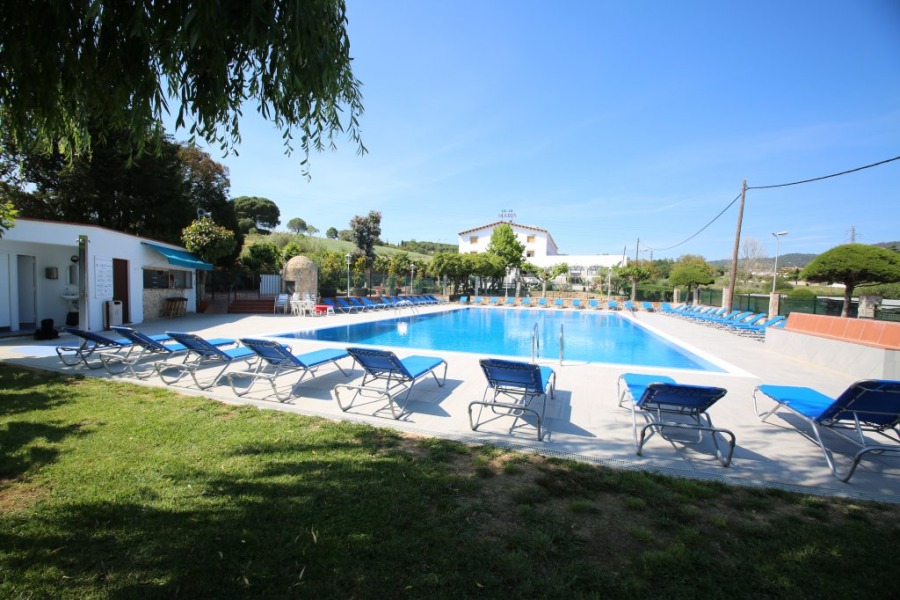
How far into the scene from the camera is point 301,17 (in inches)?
82.5

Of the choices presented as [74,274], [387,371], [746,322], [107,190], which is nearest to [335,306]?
[74,274]

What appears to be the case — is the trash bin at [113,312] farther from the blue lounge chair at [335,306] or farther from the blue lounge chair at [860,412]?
the blue lounge chair at [860,412]

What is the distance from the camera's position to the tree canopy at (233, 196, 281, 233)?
53.7 m

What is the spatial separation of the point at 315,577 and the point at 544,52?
483 inches

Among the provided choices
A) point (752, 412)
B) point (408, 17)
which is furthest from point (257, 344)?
point (752, 412)

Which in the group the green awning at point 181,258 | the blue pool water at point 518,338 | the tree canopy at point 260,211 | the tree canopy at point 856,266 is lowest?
the blue pool water at point 518,338

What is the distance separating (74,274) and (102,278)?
1911mm

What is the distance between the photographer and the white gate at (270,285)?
23.0 metres

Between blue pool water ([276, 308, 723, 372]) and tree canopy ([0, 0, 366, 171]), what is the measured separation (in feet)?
24.6

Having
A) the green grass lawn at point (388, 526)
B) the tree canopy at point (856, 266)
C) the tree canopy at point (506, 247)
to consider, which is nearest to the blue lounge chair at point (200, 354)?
the green grass lawn at point (388, 526)

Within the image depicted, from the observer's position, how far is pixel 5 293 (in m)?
10.5

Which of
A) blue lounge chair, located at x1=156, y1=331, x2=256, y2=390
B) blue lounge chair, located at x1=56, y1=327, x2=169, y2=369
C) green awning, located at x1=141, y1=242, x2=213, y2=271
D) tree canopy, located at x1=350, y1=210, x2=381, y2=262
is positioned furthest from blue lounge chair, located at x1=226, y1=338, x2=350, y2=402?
tree canopy, located at x1=350, y1=210, x2=381, y2=262

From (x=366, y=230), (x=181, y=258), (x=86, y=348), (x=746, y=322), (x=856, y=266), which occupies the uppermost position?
(x=366, y=230)

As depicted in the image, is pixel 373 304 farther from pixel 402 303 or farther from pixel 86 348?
pixel 86 348
